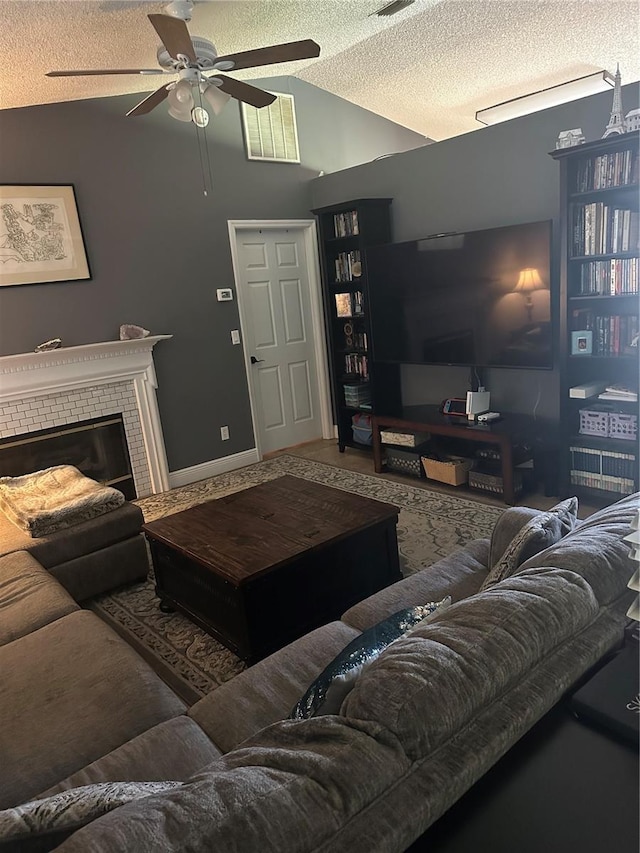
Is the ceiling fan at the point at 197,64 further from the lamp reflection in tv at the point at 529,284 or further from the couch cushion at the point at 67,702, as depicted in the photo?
the couch cushion at the point at 67,702

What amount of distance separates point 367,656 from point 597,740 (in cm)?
49

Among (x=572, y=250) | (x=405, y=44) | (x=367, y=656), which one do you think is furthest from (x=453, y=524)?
(x=405, y=44)

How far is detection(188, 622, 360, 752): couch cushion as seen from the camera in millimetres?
1427

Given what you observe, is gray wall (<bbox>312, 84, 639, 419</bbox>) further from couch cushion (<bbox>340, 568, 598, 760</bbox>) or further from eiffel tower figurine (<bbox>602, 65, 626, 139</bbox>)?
couch cushion (<bbox>340, 568, 598, 760</bbox>)

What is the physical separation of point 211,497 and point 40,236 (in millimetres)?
2148

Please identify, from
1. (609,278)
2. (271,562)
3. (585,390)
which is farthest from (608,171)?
(271,562)

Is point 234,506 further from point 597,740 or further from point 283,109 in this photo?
point 283,109

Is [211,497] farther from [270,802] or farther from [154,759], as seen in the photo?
Result: [270,802]

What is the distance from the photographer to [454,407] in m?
4.29

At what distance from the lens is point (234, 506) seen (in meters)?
2.94

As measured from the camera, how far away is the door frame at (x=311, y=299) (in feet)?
16.2

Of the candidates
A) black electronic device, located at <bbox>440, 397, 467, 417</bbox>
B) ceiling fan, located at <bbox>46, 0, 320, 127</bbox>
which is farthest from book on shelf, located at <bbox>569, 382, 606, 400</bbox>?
ceiling fan, located at <bbox>46, 0, 320, 127</bbox>

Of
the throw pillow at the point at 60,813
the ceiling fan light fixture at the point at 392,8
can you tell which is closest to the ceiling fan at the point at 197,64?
the ceiling fan light fixture at the point at 392,8

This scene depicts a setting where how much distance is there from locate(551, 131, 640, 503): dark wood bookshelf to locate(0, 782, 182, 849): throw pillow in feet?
10.7
